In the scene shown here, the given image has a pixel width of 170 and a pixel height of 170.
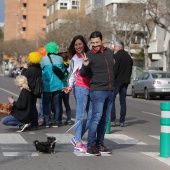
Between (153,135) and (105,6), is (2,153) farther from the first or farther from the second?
(105,6)

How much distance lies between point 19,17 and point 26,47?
3618cm

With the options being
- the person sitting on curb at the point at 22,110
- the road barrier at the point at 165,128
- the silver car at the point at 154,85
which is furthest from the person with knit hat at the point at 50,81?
the silver car at the point at 154,85

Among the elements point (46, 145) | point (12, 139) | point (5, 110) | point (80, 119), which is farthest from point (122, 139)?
point (5, 110)

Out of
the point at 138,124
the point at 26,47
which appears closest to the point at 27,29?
the point at 26,47

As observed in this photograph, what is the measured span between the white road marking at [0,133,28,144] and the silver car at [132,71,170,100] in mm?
18987

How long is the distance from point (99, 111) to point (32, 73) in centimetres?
446

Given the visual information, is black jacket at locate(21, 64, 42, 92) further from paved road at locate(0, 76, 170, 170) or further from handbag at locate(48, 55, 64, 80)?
paved road at locate(0, 76, 170, 170)

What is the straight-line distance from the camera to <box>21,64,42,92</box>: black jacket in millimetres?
13972

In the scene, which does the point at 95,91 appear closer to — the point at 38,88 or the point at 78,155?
the point at 78,155

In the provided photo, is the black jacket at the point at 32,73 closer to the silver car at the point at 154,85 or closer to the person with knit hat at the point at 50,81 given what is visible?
the person with knit hat at the point at 50,81

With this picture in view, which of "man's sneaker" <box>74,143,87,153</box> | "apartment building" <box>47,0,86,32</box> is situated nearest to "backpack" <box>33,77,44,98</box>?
"man's sneaker" <box>74,143,87,153</box>

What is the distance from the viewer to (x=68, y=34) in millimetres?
61625

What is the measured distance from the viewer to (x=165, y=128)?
996 cm

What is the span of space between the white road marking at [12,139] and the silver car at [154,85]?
62.3 feet
